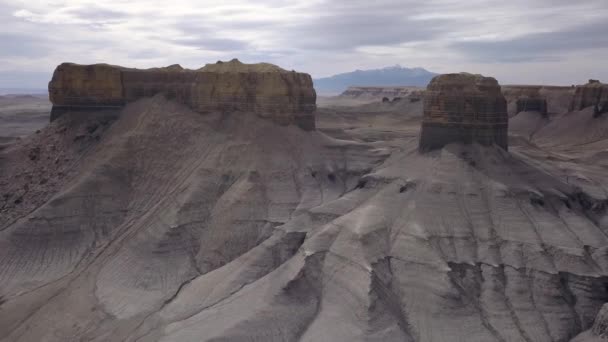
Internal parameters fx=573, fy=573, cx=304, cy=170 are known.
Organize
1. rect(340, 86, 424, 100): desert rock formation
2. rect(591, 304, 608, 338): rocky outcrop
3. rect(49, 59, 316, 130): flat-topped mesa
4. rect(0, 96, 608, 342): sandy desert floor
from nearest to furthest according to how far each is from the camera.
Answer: rect(591, 304, 608, 338): rocky outcrop
rect(0, 96, 608, 342): sandy desert floor
rect(49, 59, 316, 130): flat-topped mesa
rect(340, 86, 424, 100): desert rock formation

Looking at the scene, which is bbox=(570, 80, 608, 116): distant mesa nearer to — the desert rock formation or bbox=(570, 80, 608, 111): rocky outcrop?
bbox=(570, 80, 608, 111): rocky outcrop

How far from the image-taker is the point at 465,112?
27.1 metres

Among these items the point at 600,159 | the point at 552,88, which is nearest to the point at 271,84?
the point at 600,159

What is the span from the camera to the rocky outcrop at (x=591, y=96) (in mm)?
61844

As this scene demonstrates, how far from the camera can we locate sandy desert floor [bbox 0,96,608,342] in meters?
20.0

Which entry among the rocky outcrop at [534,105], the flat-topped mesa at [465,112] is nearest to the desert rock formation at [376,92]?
the rocky outcrop at [534,105]

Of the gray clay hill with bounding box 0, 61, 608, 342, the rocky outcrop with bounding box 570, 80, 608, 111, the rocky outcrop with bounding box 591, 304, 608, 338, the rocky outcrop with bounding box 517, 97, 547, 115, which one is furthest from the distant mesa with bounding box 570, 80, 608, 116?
the rocky outcrop with bounding box 591, 304, 608, 338

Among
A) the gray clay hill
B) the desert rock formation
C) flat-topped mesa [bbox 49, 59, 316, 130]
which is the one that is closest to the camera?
the gray clay hill

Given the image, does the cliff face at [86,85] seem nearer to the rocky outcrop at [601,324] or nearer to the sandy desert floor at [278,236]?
the sandy desert floor at [278,236]

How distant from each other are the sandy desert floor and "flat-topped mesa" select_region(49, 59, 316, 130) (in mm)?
845

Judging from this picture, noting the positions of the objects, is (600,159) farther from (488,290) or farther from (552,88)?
(552,88)

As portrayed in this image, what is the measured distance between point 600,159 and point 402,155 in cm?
2071

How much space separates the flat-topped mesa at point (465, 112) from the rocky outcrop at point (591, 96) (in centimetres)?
4027

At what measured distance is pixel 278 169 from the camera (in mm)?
31891
